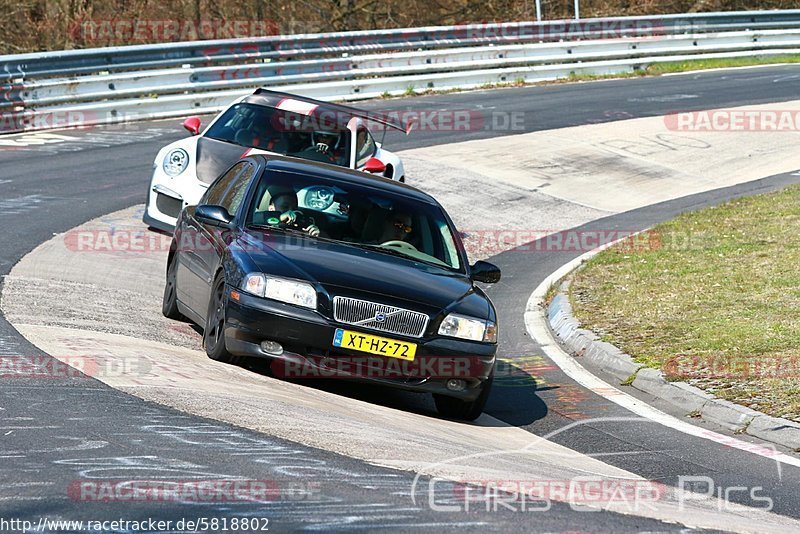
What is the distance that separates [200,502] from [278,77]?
2053 centimetres

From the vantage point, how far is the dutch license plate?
25.4 ft

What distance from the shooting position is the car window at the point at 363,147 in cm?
1417

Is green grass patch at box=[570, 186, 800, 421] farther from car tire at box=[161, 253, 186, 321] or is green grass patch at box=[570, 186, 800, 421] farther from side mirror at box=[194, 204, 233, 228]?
car tire at box=[161, 253, 186, 321]

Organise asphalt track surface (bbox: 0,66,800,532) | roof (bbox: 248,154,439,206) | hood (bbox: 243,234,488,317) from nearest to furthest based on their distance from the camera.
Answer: asphalt track surface (bbox: 0,66,800,532) < hood (bbox: 243,234,488,317) < roof (bbox: 248,154,439,206)

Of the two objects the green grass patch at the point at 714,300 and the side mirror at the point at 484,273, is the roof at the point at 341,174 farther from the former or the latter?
the green grass patch at the point at 714,300

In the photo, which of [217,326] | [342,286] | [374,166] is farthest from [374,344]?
[374,166]

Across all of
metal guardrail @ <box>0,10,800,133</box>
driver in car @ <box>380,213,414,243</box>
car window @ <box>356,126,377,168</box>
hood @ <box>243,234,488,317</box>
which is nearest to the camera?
hood @ <box>243,234,488,317</box>

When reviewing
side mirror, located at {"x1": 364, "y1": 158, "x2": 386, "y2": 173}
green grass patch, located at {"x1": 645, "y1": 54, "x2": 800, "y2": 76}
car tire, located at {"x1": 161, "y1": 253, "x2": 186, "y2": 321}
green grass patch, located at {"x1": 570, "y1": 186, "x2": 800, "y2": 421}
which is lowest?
green grass patch, located at {"x1": 570, "y1": 186, "x2": 800, "y2": 421}

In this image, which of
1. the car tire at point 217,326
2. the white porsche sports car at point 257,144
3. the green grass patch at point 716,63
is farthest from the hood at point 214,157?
the green grass patch at point 716,63

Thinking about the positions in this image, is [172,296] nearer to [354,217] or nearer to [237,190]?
[237,190]

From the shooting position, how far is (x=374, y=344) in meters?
7.78

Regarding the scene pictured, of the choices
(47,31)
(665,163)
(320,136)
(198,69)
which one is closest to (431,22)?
(47,31)

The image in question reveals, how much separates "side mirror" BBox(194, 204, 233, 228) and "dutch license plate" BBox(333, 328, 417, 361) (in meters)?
1.65

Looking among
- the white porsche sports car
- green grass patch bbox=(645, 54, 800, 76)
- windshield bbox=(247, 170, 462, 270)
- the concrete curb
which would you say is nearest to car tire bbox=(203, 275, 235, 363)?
windshield bbox=(247, 170, 462, 270)
